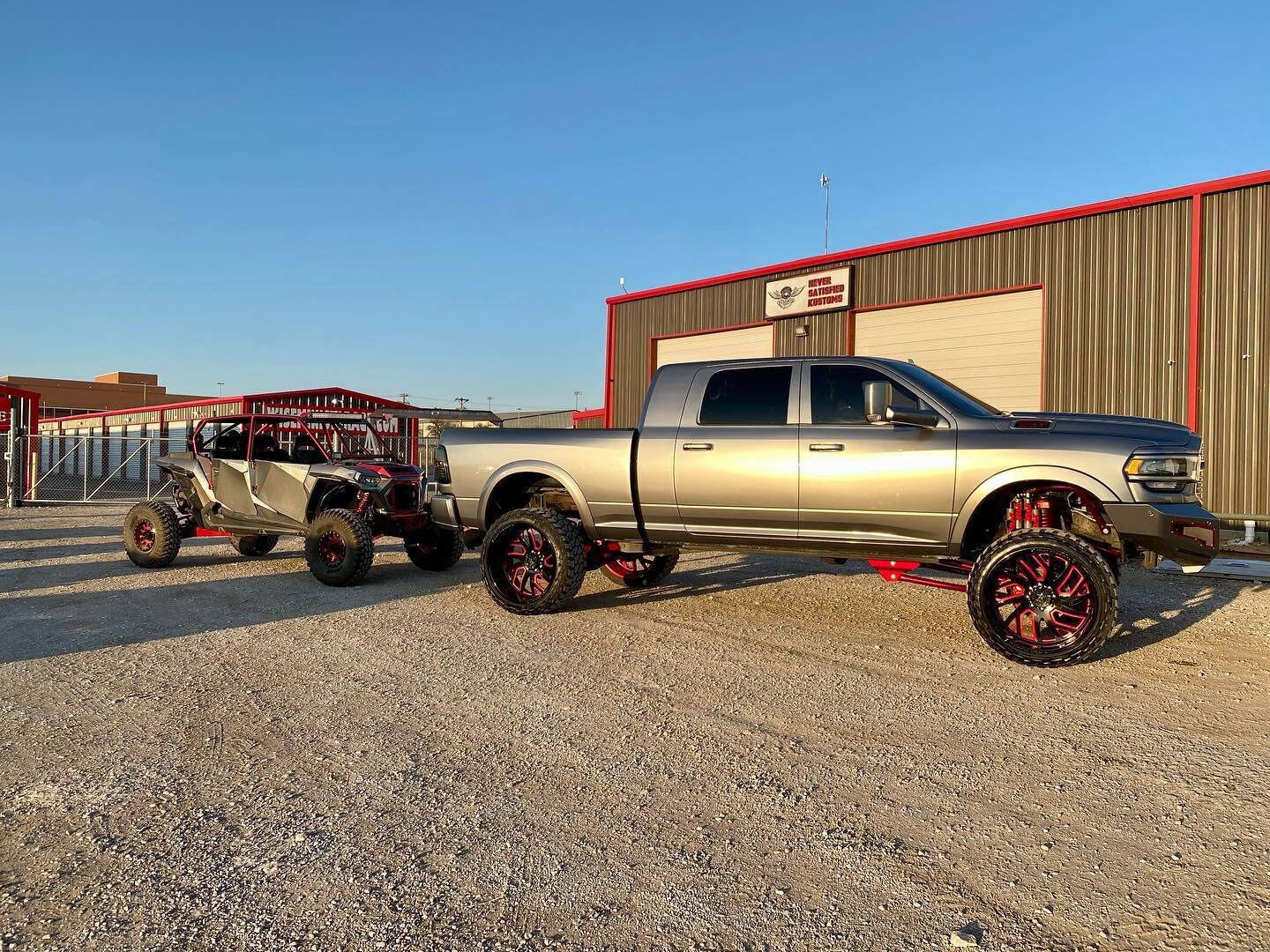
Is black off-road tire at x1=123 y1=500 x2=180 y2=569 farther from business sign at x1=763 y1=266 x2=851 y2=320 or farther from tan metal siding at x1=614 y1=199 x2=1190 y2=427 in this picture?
tan metal siding at x1=614 y1=199 x2=1190 y2=427

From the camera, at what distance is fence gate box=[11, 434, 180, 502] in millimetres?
21766

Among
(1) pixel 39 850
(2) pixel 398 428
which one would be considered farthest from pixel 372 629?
(2) pixel 398 428

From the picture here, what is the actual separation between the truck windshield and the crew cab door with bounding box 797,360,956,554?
11 cm

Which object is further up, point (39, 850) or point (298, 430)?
point (298, 430)

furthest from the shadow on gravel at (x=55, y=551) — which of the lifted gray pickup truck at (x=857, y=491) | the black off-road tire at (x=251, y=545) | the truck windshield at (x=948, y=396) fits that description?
the truck windshield at (x=948, y=396)

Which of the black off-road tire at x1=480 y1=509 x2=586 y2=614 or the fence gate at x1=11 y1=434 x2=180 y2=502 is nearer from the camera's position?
the black off-road tire at x1=480 y1=509 x2=586 y2=614

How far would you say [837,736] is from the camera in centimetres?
415

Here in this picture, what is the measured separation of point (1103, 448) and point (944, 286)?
33.5ft

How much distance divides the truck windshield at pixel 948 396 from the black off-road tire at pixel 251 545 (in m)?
8.63

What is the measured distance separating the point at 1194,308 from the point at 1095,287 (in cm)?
144

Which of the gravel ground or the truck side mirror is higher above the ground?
the truck side mirror

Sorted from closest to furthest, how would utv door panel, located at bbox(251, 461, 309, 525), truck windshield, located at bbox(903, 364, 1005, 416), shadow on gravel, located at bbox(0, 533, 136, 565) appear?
truck windshield, located at bbox(903, 364, 1005, 416), utv door panel, located at bbox(251, 461, 309, 525), shadow on gravel, located at bbox(0, 533, 136, 565)

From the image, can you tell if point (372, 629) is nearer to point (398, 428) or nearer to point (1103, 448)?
point (1103, 448)

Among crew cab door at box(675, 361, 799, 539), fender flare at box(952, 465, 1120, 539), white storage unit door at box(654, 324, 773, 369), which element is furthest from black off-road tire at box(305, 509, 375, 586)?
white storage unit door at box(654, 324, 773, 369)
